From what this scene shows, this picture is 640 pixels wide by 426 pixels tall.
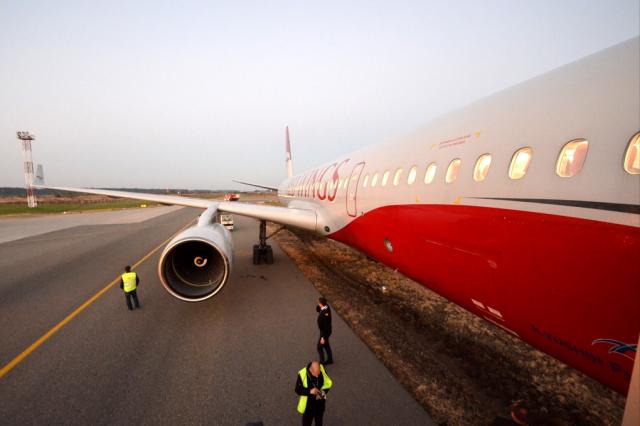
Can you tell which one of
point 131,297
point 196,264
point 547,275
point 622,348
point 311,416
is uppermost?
point 547,275

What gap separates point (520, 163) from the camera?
3117 millimetres

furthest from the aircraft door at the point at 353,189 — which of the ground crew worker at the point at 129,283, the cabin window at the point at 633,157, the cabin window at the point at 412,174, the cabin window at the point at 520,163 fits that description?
the ground crew worker at the point at 129,283

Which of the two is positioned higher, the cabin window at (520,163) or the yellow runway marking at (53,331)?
the cabin window at (520,163)

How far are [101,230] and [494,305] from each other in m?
25.8

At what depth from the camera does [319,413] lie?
11.5 ft

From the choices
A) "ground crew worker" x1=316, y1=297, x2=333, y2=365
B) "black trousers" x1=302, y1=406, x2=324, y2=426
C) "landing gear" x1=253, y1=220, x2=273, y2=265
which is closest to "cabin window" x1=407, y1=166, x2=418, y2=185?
"ground crew worker" x1=316, y1=297, x2=333, y2=365

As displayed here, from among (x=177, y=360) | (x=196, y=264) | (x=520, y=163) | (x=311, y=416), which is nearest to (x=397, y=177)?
(x=520, y=163)

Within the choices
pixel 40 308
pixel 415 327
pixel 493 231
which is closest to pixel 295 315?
pixel 415 327

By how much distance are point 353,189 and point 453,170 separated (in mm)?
3752

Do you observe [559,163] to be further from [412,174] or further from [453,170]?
[412,174]

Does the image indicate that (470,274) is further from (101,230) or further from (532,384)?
(101,230)

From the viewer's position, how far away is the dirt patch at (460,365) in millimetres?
4074

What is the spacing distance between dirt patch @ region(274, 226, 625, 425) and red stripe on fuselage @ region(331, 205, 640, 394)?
158cm

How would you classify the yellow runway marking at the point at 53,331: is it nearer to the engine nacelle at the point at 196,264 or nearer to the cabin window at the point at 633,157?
the engine nacelle at the point at 196,264
